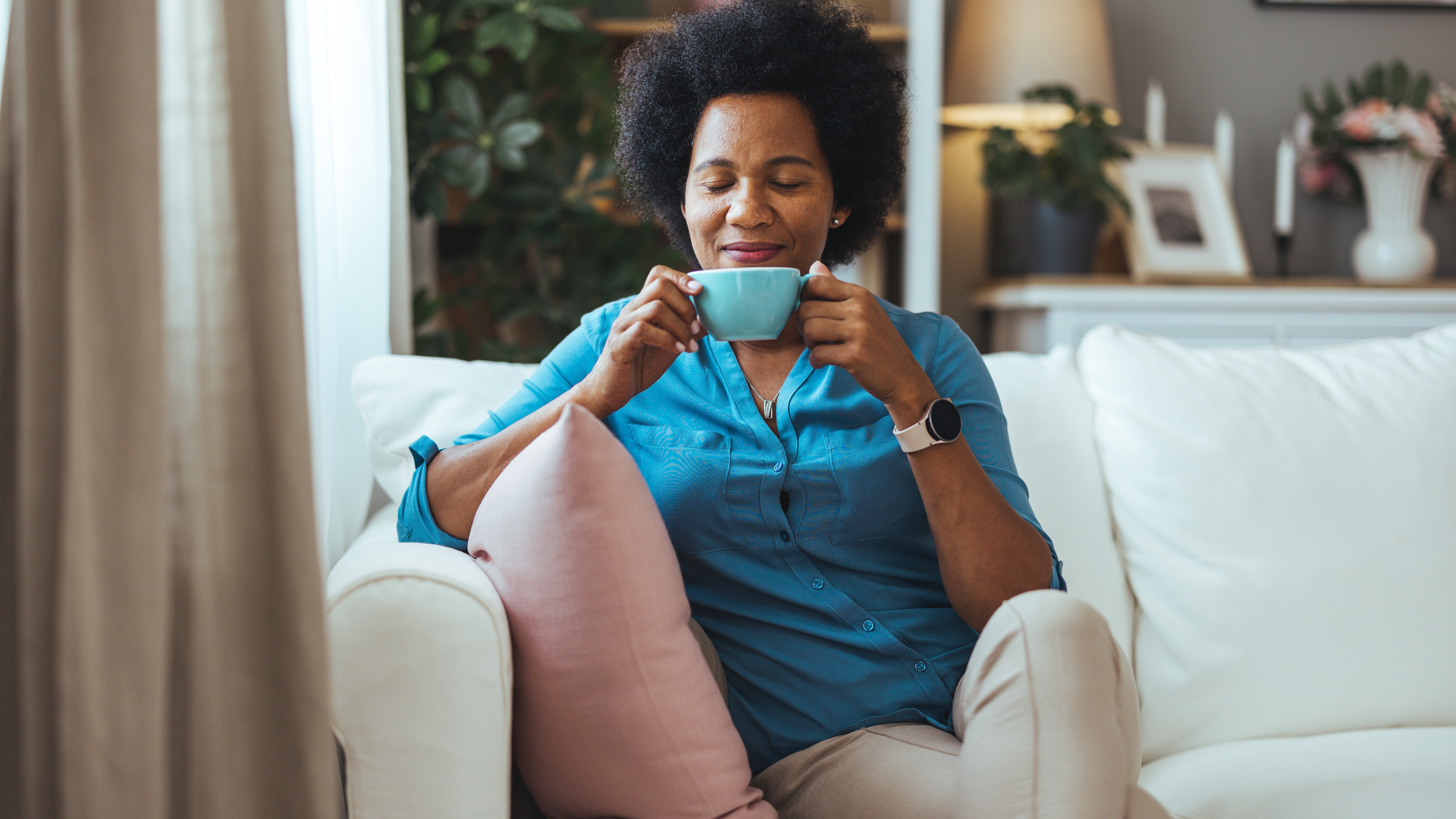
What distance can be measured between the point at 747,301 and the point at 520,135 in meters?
1.40

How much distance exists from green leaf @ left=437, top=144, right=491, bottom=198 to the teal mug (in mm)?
1339

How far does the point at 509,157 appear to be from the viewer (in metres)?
2.12

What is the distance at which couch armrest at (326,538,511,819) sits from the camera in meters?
0.78

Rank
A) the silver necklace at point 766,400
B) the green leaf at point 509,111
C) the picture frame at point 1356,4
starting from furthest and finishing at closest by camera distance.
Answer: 1. the picture frame at point 1356,4
2. the green leaf at point 509,111
3. the silver necklace at point 766,400

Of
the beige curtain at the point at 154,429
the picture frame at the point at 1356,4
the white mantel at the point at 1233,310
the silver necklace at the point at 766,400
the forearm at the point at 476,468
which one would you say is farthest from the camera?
the picture frame at the point at 1356,4

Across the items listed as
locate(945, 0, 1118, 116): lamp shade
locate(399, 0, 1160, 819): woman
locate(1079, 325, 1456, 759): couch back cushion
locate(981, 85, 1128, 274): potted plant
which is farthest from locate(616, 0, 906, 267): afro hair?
locate(945, 0, 1118, 116): lamp shade

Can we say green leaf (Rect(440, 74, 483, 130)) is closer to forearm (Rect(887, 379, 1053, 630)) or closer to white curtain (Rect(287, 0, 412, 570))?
white curtain (Rect(287, 0, 412, 570))

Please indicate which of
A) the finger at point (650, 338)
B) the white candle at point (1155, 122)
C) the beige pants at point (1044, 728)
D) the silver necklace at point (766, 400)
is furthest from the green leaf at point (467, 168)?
the white candle at point (1155, 122)

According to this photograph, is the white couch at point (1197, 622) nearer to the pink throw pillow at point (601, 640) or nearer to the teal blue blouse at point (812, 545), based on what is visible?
the pink throw pillow at point (601, 640)

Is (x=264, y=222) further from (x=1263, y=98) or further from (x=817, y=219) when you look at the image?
(x=1263, y=98)

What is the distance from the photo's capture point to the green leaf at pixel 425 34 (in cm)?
203

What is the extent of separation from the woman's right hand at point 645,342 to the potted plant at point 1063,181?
181 cm

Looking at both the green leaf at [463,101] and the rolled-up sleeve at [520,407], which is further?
the green leaf at [463,101]

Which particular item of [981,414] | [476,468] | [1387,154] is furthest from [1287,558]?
[1387,154]
